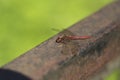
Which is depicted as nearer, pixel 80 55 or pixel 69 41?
pixel 80 55

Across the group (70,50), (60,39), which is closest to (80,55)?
(70,50)

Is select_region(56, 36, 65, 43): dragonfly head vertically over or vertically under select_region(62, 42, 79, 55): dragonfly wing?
over

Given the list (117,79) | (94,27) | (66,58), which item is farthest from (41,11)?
(66,58)

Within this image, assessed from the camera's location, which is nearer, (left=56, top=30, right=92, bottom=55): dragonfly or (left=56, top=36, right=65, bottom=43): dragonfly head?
(left=56, top=30, right=92, bottom=55): dragonfly

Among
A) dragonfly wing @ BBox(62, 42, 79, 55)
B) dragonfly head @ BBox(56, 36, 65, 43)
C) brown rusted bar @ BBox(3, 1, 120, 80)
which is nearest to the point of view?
brown rusted bar @ BBox(3, 1, 120, 80)

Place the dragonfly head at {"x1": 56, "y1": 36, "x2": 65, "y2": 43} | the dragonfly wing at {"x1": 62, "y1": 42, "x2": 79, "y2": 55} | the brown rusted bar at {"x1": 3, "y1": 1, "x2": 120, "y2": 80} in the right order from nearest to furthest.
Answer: the brown rusted bar at {"x1": 3, "y1": 1, "x2": 120, "y2": 80}
the dragonfly wing at {"x1": 62, "y1": 42, "x2": 79, "y2": 55}
the dragonfly head at {"x1": 56, "y1": 36, "x2": 65, "y2": 43}

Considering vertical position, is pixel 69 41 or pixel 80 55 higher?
pixel 69 41

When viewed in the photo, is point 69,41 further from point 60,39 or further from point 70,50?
point 70,50
